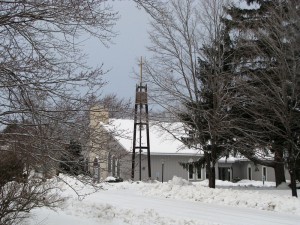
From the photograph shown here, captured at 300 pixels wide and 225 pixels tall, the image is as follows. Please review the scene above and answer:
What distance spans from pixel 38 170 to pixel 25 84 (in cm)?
190

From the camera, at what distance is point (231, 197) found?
19812mm

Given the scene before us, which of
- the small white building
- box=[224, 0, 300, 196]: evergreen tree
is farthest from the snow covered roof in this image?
box=[224, 0, 300, 196]: evergreen tree

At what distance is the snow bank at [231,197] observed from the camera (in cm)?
1738

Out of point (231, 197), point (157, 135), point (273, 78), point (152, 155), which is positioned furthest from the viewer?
point (152, 155)

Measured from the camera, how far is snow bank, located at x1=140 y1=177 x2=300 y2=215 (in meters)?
17.4

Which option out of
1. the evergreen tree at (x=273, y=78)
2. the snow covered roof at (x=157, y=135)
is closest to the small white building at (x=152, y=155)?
the snow covered roof at (x=157, y=135)

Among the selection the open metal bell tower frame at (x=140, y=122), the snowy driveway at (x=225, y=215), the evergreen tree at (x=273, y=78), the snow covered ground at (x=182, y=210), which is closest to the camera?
the open metal bell tower frame at (x=140, y=122)

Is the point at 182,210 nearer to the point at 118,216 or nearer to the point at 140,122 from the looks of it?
the point at 118,216

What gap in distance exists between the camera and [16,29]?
295 inches

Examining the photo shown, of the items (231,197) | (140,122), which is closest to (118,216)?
(140,122)

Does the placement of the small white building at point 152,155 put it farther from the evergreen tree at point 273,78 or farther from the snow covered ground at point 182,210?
the evergreen tree at point 273,78

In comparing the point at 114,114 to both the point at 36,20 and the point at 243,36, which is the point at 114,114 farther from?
the point at 243,36

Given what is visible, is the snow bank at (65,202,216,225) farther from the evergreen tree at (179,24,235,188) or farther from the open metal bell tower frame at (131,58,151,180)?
the evergreen tree at (179,24,235,188)

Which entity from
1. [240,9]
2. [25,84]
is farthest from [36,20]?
[240,9]
